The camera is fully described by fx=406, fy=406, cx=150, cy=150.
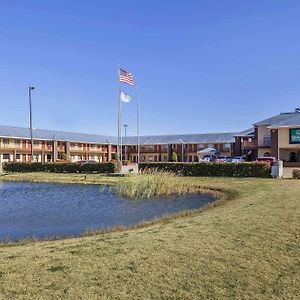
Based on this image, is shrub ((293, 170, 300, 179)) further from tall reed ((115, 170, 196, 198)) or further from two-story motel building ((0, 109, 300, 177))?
two-story motel building ((0, 109, 300, 177))

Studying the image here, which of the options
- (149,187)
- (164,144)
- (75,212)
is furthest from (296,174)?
(164,144)

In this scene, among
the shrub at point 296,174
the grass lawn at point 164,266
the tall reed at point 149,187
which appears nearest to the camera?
the grass lawn at point 164,266

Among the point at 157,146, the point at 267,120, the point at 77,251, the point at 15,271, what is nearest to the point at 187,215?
the point at 77,251

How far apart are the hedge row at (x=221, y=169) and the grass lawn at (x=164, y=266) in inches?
859

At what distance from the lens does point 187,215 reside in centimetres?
1323

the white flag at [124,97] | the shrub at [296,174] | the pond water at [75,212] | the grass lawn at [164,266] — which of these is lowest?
the pond water at [75,212]

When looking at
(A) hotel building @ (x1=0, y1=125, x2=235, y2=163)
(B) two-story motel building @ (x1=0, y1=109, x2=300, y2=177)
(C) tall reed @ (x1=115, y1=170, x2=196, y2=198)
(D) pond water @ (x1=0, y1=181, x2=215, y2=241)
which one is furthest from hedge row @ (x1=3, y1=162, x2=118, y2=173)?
(A) hotel building @ (x1=0, y1=125, x2=235, y2=163)

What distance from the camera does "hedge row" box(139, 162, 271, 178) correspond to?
3076cm

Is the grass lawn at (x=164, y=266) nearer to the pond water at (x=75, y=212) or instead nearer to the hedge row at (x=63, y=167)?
the pond water at (x=75, y=212)

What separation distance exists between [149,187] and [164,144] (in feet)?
219

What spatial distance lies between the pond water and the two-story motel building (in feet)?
98.1

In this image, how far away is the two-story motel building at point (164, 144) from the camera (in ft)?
155

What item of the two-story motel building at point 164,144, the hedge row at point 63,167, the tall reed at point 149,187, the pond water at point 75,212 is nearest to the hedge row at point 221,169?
the hedge row at point 63,167

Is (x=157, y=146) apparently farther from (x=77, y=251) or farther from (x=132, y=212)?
(x=77, y=251)
